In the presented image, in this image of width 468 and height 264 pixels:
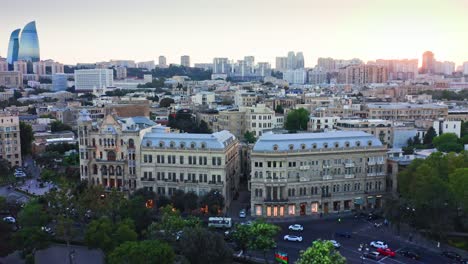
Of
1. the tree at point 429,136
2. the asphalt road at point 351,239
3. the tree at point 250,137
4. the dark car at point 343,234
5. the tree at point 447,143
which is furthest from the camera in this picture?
the tree at point 250,137

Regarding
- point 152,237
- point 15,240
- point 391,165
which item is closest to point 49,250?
point 15,240

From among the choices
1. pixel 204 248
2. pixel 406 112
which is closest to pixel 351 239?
pixel 204 248

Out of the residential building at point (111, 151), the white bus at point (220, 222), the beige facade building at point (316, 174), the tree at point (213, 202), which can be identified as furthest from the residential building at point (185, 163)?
the white bus at point (220, 222)

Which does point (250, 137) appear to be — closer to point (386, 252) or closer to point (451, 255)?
point (386, 252)

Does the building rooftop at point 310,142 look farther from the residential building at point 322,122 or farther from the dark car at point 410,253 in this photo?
the residential building at point 322,122

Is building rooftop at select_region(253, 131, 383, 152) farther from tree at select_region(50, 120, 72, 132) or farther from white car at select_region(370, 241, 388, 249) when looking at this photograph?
tree at select_region(50, 120, 72, 132)

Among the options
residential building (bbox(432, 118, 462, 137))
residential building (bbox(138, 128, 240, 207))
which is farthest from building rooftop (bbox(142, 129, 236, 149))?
residential building (bbox(432, 118, 462, 137))
